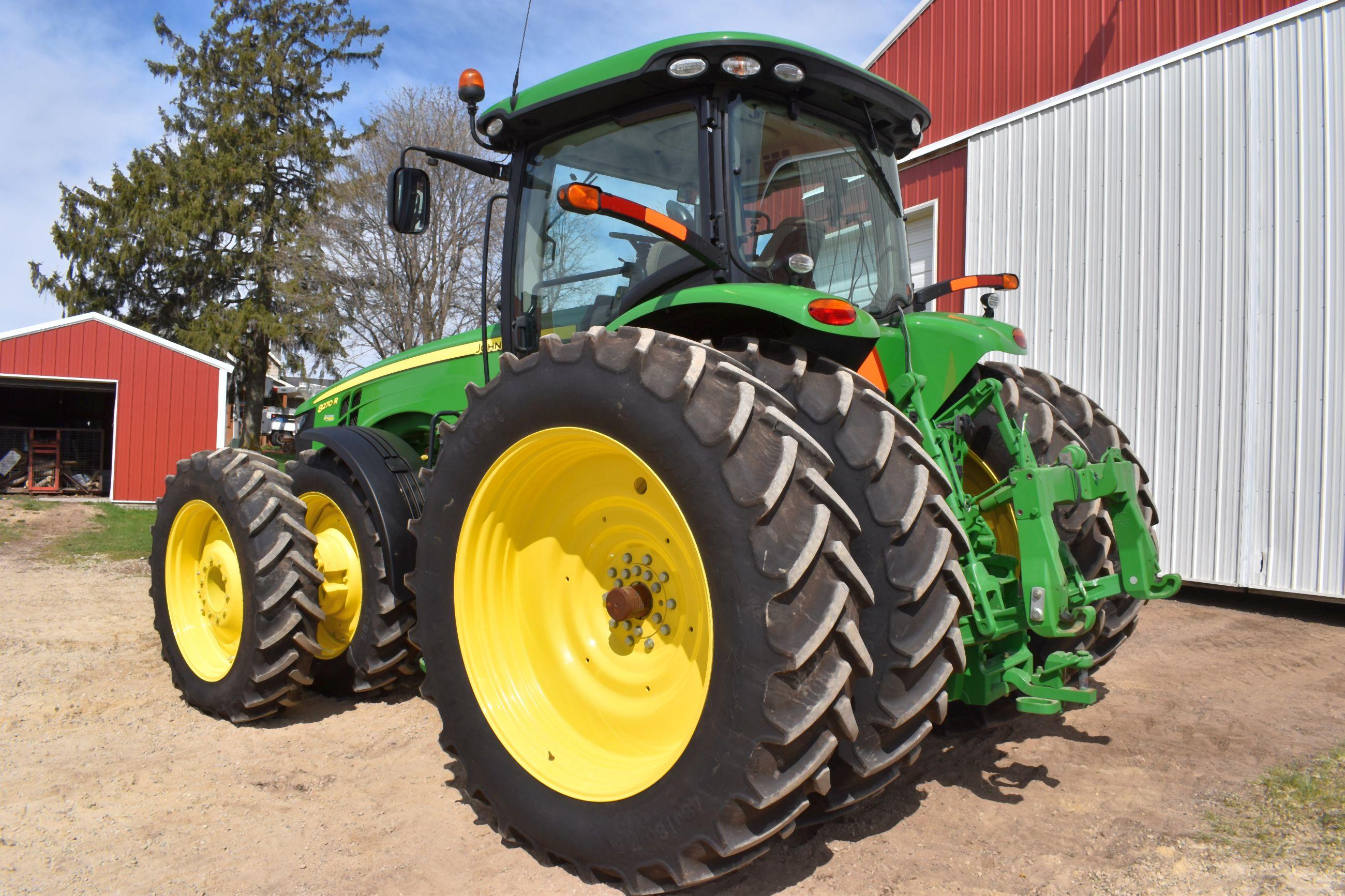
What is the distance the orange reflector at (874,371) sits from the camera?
9.68 feet

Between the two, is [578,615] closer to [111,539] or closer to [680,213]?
[680,213]

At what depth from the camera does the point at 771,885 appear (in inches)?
93.3

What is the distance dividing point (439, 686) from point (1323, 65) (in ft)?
22.3

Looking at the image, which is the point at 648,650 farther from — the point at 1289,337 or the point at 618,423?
the point at 1289,337

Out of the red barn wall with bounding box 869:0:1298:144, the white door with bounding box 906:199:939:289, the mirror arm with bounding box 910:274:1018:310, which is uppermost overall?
the red barn wall with bounding box 869:0:1298:144

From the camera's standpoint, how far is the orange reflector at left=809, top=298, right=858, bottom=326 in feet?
8.05

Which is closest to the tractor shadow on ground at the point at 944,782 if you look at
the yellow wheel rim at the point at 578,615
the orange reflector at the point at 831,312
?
the yellow wheel rim at the point at 578,615

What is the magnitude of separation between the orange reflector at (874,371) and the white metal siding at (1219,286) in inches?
176

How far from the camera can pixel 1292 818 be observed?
2.77 m

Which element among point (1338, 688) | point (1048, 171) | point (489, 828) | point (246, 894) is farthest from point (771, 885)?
point (1048, 171)

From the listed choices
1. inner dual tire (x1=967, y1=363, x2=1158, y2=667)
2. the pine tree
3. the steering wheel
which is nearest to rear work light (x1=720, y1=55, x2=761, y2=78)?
the steering wheel

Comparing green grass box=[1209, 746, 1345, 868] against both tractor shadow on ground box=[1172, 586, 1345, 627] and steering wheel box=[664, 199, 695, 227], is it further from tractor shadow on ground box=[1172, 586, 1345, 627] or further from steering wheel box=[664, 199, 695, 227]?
tractor shadow on ground box=[1172, 586, 1345, 627]

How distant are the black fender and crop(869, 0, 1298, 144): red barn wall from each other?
6422mm

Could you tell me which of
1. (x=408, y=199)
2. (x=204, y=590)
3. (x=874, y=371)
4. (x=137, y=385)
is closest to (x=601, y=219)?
(x=408, y=199)
